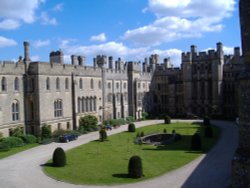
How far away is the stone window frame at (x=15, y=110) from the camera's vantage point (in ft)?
120

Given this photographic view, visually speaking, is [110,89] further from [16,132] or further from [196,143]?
[196,143]

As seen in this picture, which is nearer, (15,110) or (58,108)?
(15,110)

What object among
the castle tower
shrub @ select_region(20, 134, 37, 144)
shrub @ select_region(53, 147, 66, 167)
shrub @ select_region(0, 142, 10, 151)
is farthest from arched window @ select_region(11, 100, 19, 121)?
the castle tower

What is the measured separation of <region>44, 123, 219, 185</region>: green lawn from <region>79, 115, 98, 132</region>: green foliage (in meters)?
9.58

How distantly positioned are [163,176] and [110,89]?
114 feet

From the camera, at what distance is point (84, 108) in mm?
47531

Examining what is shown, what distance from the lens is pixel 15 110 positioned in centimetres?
3703

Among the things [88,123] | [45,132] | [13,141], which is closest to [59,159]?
[13,141]

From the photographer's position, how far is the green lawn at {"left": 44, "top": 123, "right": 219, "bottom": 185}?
2147cm

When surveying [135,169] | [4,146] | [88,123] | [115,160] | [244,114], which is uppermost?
[244,114]

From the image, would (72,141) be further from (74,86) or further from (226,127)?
(226,127)

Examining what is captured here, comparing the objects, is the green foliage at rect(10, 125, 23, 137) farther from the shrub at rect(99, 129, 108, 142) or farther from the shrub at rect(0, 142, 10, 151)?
the shrub at rect(99, 129, 108, 142)

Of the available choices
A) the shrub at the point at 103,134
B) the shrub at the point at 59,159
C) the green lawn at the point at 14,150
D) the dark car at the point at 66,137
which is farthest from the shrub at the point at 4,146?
the shrub at the point at 103,134

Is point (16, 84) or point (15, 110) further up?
point (16, 84)
